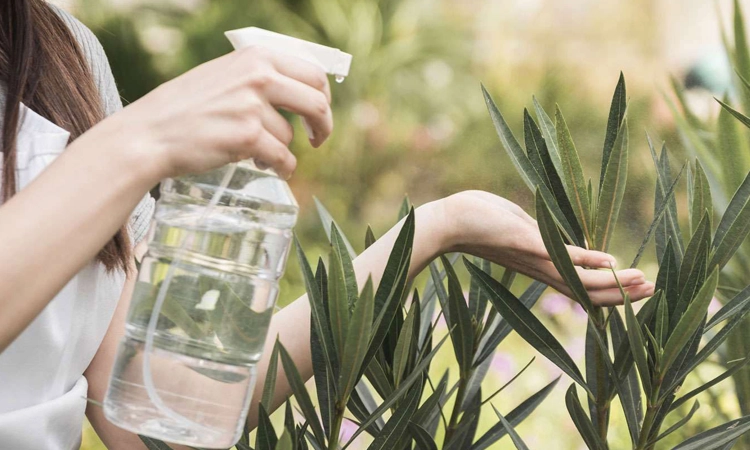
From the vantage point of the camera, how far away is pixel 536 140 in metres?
0.81

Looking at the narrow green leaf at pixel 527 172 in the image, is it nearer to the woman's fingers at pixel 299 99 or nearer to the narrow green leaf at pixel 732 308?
the narrow green leaf at pixel 732 308

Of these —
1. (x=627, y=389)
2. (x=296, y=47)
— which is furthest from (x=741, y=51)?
(x=296, y=47)

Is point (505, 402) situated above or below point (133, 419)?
below

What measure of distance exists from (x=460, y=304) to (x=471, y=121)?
2.25 m

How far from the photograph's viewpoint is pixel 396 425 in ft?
2.55

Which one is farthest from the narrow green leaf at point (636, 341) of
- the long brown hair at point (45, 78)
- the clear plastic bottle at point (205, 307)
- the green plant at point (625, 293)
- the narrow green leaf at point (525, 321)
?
the long brown hair at point (45, 78)

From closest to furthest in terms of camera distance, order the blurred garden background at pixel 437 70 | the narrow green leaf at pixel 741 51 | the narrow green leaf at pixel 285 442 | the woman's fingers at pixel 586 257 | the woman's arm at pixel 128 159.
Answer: the woman's arm at pixel 128 159 < the narrow green leaf at pixel 285 442 < the woman's fingers at pixel 586 257 < the narrow green leaf at pixel 741 51 < the blurred garden background at pixel 437 70

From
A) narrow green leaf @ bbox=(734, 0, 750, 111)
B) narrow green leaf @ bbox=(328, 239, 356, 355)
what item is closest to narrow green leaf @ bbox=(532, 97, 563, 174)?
narrow green leaf @ bbox=(328, 239, 356, 355)

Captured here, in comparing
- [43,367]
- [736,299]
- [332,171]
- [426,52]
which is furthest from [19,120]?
[426,52]

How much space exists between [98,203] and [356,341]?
0.25 meters

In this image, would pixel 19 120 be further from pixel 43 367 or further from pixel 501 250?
pixel 501 250

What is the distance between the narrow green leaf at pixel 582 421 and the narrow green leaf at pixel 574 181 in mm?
A: 149

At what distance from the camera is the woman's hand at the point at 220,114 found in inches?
22.1

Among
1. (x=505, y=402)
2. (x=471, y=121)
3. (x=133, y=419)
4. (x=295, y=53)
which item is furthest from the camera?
(x=471, y=121)
